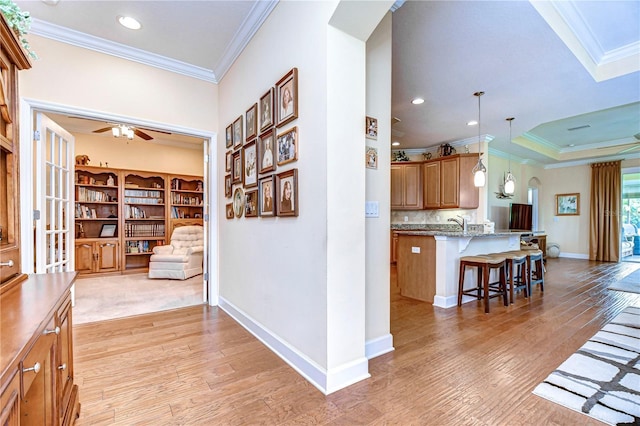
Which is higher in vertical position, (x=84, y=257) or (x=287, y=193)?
(x=287, y=193)

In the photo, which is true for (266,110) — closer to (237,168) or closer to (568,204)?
(237,168)

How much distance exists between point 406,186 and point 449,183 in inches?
37.9

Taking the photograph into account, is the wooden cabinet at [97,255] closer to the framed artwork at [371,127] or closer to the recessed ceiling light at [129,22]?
the recessed ceiling light at [129,22]

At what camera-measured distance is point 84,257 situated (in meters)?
5.32

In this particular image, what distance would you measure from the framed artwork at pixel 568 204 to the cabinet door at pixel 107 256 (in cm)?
1099

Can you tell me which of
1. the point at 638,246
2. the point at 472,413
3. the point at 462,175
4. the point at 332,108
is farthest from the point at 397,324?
the point at 638,246

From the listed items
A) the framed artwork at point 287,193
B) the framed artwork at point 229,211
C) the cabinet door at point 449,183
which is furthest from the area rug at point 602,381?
the cabinet door at point 449,183

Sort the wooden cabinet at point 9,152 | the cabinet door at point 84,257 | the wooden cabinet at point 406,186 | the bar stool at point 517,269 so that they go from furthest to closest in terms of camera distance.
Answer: the wooden cabinet at point 406,186 → the cabinet door at point 84,257 → the bar stool at point 517,269 → the wooden cabinet at point 9,152

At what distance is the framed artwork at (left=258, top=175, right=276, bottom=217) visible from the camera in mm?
2326

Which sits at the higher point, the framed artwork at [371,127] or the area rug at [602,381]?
the framed artwork at [371,127]

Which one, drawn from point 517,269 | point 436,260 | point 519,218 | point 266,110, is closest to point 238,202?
point 266,110

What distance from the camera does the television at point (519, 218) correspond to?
6840mm

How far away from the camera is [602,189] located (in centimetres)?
731

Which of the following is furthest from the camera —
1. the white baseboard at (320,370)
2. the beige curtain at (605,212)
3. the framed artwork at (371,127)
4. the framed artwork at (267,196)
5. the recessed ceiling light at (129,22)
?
the beige curtain at (605,212)
